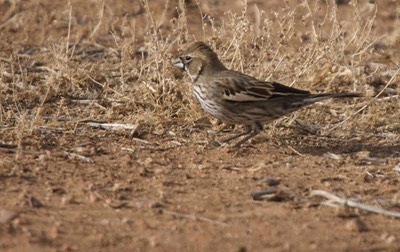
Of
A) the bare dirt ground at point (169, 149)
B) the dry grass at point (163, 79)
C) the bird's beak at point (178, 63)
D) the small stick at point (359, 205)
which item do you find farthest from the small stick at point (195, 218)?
the bird's beak at point (178, 63)

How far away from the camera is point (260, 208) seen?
25.2 ft

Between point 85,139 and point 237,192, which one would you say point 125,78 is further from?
point 237,192

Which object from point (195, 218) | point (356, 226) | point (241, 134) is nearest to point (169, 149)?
point (241, 134)

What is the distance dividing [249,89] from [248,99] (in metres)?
0.13

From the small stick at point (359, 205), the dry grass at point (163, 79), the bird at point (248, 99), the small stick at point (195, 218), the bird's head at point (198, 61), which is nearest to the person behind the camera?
the small stick at point (195, 218)

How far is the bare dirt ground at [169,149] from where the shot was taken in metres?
7.07

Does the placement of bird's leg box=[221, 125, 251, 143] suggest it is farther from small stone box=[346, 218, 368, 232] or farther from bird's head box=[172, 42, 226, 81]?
small stone box=[346, 218, 368, 232]

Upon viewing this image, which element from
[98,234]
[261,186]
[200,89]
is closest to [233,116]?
[200,89]

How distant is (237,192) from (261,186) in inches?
11.4

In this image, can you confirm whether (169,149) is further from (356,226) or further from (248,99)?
(356,226)

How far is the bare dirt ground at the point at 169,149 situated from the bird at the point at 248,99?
307mm

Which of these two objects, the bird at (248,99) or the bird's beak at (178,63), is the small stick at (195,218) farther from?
the bird's beak at (178,63)

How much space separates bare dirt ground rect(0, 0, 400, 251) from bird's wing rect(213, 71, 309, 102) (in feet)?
1.68

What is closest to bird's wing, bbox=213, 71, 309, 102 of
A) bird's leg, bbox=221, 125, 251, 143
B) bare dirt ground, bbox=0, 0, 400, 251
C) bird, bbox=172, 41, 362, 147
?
bird, bbox=172, 41, 362, 147
